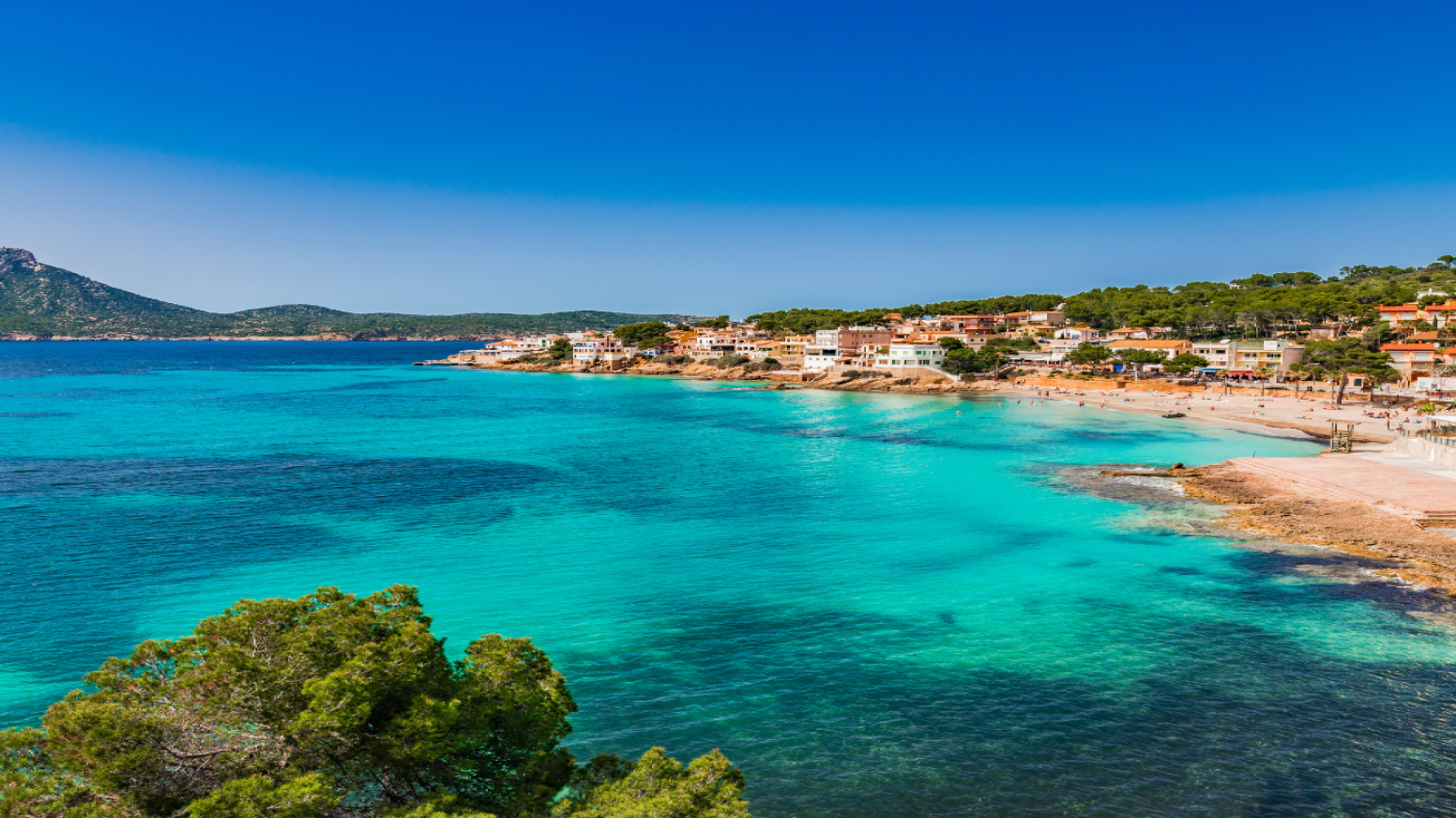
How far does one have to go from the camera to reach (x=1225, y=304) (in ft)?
384

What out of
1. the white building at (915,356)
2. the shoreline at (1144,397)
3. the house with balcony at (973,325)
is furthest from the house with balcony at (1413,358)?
the house with balcony at (973,325)

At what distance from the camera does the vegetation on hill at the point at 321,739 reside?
24.8 feet

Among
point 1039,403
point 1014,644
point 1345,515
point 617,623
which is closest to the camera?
point 1014,644

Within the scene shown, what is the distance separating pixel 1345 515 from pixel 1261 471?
905 cm

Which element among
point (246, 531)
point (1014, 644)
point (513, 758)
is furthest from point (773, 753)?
point (246, 531)

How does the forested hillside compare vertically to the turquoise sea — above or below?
above

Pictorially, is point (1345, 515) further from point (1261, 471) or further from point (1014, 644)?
point (1014, 644)

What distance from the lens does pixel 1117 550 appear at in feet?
88.6

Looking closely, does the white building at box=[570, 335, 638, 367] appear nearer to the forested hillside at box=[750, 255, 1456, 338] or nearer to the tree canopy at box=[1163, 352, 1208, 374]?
the forested hillside at box=[750, 255, 1456, 338]

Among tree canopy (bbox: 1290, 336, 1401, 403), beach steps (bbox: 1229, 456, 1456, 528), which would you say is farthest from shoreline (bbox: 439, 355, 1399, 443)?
beach steps (bbox: 1229, 456, 1456, 528)

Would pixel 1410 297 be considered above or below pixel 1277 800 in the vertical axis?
above

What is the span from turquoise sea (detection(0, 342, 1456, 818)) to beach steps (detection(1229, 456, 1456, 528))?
20.5ft

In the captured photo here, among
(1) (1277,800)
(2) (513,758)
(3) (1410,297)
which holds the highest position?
(3) (1410,297)

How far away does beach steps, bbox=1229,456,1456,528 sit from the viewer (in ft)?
94.0
